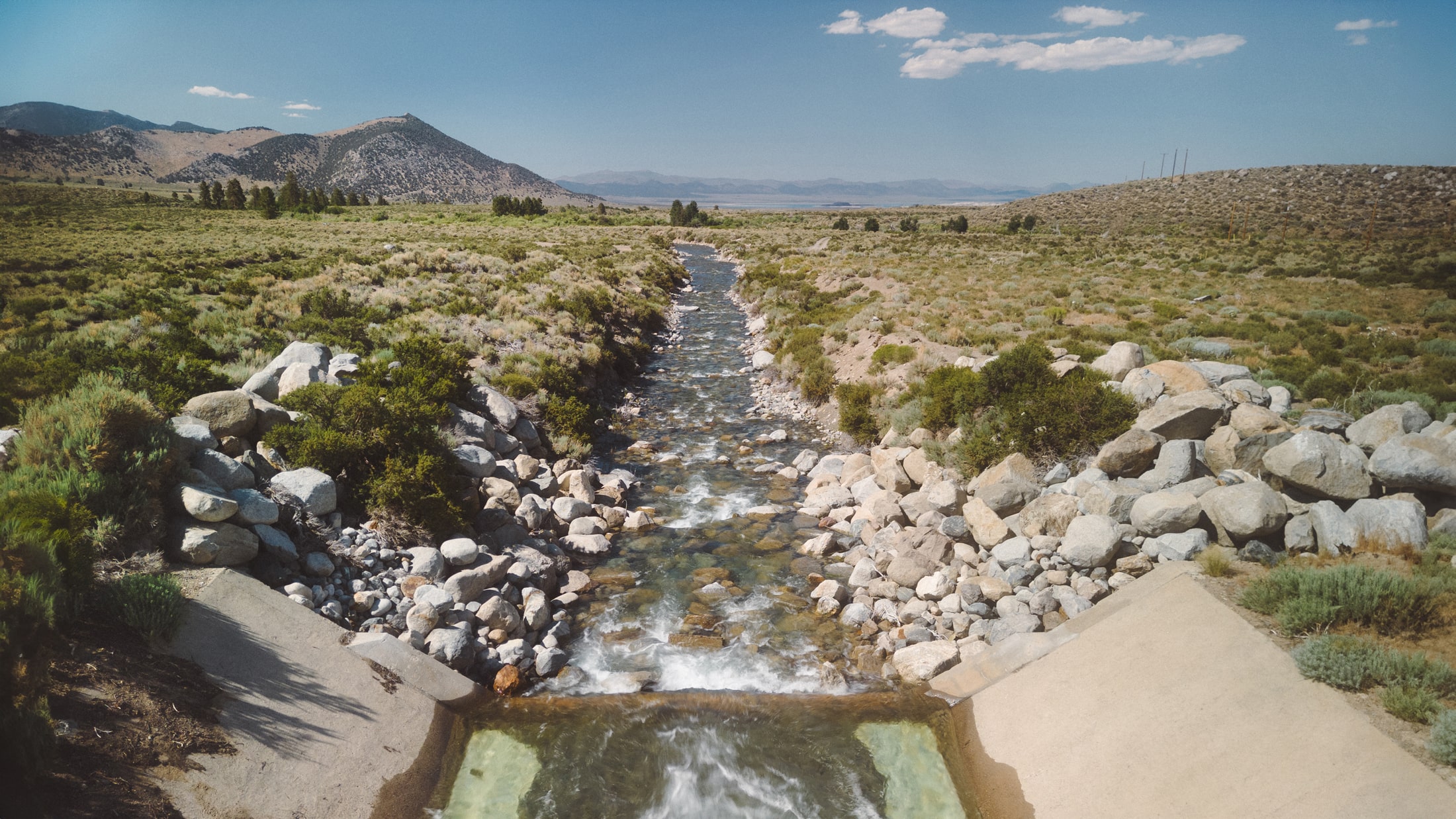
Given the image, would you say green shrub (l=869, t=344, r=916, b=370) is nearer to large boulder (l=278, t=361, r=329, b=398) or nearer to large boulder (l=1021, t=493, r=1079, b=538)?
large boulder (l=1021, t=493, r=1079, b=538)

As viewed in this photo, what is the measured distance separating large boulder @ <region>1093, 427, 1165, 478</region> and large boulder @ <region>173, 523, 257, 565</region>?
14030mm

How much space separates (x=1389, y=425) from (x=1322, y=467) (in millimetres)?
1911

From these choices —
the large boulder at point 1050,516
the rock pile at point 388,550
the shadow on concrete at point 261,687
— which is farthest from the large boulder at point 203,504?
the large boulder at point 1050,516

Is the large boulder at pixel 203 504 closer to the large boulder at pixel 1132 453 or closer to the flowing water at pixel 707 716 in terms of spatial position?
the flowing water at pixel 707 716

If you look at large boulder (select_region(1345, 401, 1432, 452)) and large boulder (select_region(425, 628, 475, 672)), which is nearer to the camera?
large boulder (select_region(425, 628, 475, 672))

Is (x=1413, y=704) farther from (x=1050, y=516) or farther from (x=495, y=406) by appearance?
(x=495, y=406)

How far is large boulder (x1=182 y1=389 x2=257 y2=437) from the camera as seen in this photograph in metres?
A: 10.2

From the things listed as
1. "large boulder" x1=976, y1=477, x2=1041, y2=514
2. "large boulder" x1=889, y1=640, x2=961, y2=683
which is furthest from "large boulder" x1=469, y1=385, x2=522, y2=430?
"large boulder" x1=976, y1=477, x2=1041, y2=514

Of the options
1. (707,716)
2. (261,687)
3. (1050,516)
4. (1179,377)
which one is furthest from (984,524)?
(261,687)

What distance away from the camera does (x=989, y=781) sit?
7.07 m

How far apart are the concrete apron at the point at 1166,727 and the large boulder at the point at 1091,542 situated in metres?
0.70

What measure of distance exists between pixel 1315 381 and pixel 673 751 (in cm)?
1526

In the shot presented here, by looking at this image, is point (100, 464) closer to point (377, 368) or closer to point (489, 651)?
point (489, 651)

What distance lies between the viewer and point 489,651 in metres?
9.03
